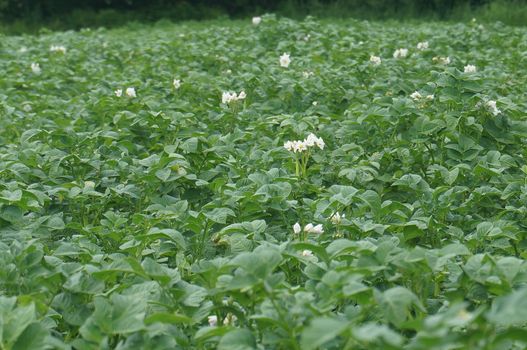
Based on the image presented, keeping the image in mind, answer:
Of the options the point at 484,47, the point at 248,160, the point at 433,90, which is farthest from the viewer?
the point at 484,47

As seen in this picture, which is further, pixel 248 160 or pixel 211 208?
pixel 248 160

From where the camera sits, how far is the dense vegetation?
1.73 meters

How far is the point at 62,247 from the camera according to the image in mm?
2365

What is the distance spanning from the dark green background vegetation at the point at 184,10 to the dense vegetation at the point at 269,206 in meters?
7.13

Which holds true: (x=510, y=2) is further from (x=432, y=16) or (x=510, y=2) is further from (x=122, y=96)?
(x=122, y=96)

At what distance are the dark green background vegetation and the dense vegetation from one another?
23.4ft

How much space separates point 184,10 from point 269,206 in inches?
505

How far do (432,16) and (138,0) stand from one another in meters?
5.43

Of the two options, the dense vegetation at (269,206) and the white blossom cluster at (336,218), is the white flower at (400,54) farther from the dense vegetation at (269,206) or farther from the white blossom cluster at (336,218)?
the white blossom cluster at (336,218)

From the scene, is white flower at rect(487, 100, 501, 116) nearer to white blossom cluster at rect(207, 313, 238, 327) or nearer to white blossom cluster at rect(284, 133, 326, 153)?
white blossom cluster at rect(284, 133, 326, 153)

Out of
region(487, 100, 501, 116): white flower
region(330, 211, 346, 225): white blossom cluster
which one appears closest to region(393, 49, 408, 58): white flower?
region(487, 100, 501, 116): white flower

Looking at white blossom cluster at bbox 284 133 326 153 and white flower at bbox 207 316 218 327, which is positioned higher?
white blossom cluster at bbox 284 133 326 153

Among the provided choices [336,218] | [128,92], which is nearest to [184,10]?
[128,92]

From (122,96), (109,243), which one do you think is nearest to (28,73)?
(122,96)
